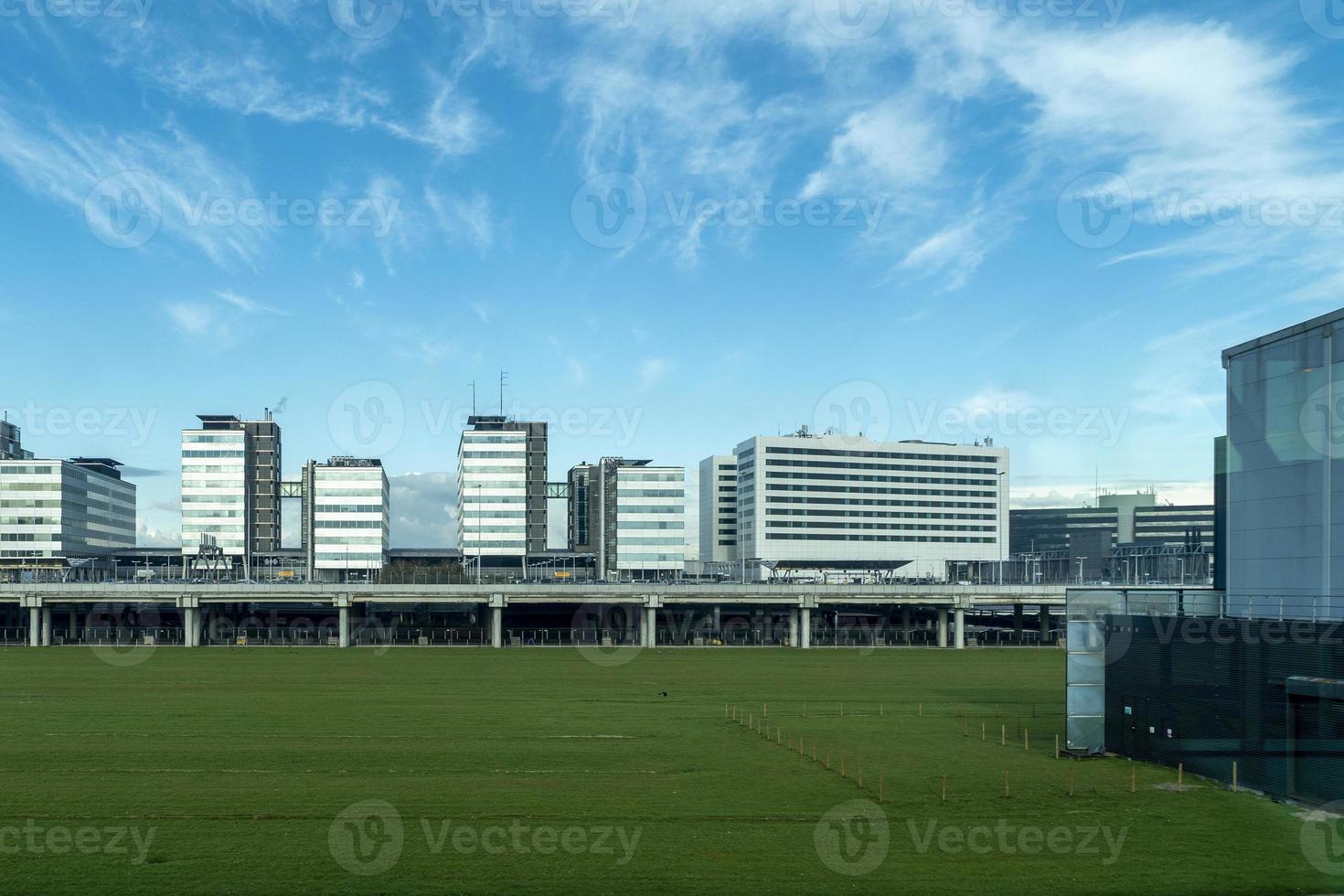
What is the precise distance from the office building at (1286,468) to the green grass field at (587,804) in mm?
10156

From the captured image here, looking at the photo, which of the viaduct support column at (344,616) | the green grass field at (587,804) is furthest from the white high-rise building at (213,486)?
the green grass field at (587,804)

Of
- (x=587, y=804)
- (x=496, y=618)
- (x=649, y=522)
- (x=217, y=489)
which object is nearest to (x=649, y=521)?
(x=649, y=522)

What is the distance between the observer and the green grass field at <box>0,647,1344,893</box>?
26.0m

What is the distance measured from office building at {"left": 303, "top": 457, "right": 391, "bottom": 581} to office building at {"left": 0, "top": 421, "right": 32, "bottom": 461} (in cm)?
4800

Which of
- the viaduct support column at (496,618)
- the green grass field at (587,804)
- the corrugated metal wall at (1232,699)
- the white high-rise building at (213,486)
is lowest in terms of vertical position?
the viaduct support column at (496,618)

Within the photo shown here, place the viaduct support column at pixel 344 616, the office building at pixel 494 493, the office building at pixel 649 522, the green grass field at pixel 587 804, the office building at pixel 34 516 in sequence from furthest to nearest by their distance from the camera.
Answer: the office building at pixel 494 493, the office building at pixel 34 516, the office building at pixel 649 522, the viaduct support column at pixel 344 616, the green grass field at pixel 587 804

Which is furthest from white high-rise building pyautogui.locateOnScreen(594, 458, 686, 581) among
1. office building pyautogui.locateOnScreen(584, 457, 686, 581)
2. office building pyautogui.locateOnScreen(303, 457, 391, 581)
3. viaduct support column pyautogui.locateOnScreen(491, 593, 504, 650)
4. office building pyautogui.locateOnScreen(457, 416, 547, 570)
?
viaduct support column pyautogui.locateOnScreen(491, 593, 504, 650)

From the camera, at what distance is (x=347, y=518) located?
172625 mm

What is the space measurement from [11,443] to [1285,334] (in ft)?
629

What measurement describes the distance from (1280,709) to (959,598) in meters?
82.2

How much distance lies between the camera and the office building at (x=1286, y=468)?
41.6 metres

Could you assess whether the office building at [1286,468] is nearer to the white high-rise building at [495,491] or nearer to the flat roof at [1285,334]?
the flat roof at [1285,334]

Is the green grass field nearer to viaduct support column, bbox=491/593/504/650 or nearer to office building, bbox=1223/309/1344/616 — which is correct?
office building, bbox=1223/309/1344/616

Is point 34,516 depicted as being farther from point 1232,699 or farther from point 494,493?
point 1232,699
